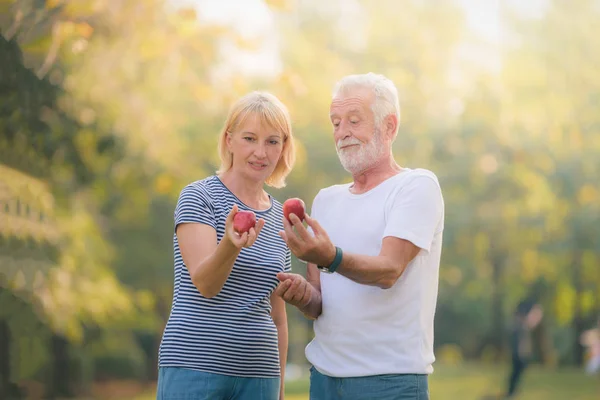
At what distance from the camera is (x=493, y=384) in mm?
16125

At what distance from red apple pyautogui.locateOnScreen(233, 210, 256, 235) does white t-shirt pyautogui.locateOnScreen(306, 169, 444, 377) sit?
451 millimetres

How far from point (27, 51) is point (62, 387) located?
31.2ft

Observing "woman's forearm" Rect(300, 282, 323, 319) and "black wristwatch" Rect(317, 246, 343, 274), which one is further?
"woman's forearm" Rect(300, 282, 323, 319)

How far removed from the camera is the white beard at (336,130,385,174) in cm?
284

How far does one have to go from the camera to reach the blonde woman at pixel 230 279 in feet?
8.84

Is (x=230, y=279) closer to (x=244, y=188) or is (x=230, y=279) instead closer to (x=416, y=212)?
(x=244, y=188)

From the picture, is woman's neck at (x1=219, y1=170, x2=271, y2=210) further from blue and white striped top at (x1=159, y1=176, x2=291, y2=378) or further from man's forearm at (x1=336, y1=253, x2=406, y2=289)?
man's forearm at (x1=336, y1=253, x2=406, y2=289)

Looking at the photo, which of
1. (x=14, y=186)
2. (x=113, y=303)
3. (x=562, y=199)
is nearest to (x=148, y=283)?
(x=113, y=303)

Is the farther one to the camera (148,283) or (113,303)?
(148,283)

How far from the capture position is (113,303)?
1330 cm

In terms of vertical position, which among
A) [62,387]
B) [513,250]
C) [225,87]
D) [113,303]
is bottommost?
[62,387]

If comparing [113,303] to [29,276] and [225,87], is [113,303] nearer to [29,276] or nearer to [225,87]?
[29,276]

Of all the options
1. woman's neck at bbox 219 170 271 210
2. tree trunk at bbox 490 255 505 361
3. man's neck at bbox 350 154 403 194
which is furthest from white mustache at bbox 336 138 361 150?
tree trunk at bbox 490 255 505 361

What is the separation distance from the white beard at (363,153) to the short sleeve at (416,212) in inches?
7.5
